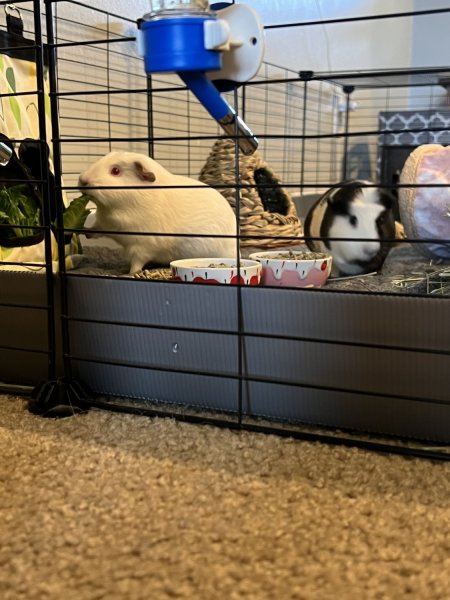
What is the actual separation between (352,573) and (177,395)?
404 mm

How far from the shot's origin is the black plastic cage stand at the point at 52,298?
85 cm

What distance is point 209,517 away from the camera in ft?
2.07

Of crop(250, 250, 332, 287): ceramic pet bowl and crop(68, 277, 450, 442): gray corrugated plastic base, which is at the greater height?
crop(250, 250, 332, 287): ceramic pet bowl

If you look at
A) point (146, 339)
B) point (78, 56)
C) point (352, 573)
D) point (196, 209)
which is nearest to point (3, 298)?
point (146, 339)

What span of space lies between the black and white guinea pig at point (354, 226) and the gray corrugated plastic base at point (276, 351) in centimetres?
43

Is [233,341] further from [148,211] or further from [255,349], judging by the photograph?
[148,211]

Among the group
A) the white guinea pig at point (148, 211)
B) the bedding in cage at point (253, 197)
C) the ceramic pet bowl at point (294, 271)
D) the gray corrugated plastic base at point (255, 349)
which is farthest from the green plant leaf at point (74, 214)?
the bedding in cage at point (253, 197)

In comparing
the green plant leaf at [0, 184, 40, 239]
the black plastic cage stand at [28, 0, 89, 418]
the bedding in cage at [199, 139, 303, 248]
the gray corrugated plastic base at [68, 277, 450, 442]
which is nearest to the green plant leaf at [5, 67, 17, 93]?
the green plant leaf at [0, 184, 40, 239]

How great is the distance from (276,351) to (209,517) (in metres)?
0.26

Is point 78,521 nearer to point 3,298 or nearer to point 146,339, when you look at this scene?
point 146,339

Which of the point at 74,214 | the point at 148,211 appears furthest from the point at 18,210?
the point at 148,211

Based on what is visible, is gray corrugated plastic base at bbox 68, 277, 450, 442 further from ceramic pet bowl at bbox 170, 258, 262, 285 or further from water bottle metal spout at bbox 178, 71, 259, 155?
water bottle metal spout at bbox 178, 71, 259, 155

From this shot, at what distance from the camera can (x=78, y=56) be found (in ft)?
5.11

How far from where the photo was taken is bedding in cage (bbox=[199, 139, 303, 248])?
5.50 feet
